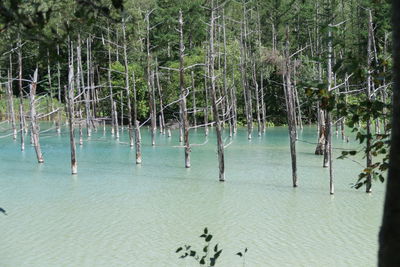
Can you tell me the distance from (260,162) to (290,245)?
10.5m

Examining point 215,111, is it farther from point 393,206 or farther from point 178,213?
point 393,206

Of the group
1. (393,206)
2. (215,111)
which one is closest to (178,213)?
(215,111)

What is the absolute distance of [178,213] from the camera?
1199 centimetres

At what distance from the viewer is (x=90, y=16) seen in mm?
2645

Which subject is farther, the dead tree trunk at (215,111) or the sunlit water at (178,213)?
the dead tree trunk at (215,111)

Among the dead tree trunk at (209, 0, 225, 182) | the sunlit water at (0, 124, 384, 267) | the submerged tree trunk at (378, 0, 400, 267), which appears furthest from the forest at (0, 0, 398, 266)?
the sunlit water at (0, 124, 384, 267)

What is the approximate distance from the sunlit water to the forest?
0.33m

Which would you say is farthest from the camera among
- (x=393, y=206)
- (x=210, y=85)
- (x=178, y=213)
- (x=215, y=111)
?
(x=210, y=85)

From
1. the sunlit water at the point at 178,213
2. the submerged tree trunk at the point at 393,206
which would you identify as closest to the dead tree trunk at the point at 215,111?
the sunlit water at the point at 178,213

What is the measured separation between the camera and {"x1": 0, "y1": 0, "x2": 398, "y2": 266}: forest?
3146 mm

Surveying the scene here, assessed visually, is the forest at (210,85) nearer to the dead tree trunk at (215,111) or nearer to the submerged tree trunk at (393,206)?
the dead tree trunk at (215,111)

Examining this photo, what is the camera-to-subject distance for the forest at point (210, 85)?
3.15 meters

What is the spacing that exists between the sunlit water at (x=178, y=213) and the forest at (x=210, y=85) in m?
0.33

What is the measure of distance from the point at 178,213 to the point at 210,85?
5.07 meters
